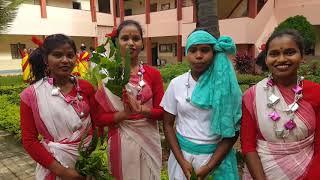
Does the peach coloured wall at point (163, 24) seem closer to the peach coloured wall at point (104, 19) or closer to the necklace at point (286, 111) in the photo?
the peach coloured wall at point (104, 19)

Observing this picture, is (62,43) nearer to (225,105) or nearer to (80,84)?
(80,84)

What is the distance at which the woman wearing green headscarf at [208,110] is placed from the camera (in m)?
2.19

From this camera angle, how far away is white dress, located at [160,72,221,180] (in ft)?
7.38

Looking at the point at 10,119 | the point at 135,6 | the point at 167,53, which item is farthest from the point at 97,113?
the point at 135,6

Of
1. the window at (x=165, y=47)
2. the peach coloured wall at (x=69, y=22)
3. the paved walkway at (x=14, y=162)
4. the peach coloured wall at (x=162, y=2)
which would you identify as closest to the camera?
the paved walkway at (x=14, y=162)

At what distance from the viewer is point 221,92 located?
218 centimetres

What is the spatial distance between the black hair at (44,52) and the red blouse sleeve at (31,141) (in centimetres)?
34

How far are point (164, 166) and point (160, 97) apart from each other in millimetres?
2204

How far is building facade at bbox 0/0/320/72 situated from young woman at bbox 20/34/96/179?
12196 millimetres

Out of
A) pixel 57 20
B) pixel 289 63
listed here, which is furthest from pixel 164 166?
pixel 57 20

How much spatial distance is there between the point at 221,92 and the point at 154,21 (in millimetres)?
21380

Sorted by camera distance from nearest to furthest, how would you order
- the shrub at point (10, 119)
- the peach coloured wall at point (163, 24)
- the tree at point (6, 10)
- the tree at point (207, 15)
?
1. the tree at point (207, 15)
2. the shrub at point (10, 119)
3. the tree at point (6, 10)
4. the peach coloured wall at point (163, 24)

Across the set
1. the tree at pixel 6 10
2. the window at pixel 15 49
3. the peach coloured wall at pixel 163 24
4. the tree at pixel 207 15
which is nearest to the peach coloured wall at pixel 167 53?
the peach coloured wall at pixel 163 24

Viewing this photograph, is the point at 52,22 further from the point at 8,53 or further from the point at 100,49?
the point at 100,49
